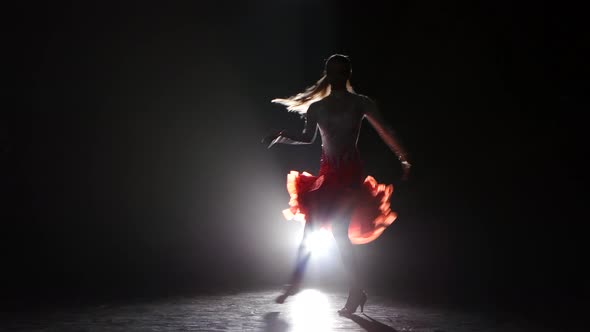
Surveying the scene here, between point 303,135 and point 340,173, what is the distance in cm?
32

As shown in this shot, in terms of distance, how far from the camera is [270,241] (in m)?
7.74

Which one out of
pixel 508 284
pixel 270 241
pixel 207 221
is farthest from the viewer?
pixel 207 221

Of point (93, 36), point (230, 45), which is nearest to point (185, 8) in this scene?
point (230, 45)

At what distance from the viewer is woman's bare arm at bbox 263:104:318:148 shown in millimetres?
3723

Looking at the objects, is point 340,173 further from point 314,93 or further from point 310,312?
point 310,312

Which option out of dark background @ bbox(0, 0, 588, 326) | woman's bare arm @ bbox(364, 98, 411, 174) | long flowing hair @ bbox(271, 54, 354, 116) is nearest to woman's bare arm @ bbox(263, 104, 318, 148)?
long flowing hair @ bbox(271, 54, 354, 116)

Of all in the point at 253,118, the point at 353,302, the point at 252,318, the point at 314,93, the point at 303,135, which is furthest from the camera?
the point at 253,118

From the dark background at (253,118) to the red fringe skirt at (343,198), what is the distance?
3.56m

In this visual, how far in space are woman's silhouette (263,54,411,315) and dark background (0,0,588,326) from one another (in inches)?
A: 144

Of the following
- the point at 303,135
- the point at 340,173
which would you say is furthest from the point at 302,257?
the point at 303,135

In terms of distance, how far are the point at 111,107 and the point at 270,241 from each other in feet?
8.49

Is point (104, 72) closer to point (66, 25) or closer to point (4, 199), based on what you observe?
point (66, 25)

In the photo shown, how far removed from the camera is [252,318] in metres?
3.54

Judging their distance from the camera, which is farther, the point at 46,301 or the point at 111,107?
the point at 111,107
